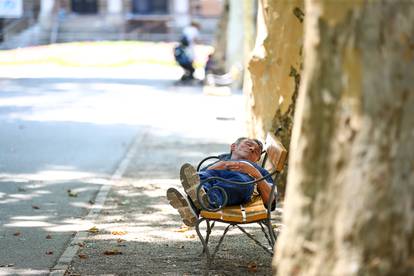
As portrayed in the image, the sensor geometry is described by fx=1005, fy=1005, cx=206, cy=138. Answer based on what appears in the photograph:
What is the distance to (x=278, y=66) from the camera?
1133cm

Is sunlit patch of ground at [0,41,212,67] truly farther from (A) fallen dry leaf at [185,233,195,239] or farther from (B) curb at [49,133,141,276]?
(A) fallen dry leaf at [185,233,195,239]

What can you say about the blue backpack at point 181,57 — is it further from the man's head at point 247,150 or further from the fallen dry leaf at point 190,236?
the man's head at point 247,150

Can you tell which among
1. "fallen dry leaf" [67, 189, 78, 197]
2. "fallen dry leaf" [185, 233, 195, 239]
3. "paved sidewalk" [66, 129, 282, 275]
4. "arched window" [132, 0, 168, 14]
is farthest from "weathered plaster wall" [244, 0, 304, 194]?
"arched window" [132, 0, 168, 14]

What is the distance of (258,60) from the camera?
37.8 feet

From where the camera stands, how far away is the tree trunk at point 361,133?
4.50 m

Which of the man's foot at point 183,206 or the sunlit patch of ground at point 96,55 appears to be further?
the sunlit patch of ground at point 96,55

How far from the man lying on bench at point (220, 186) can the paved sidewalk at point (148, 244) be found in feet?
1.74

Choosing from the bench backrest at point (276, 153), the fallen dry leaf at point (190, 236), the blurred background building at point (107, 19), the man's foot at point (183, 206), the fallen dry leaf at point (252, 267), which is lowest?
the blurred background building at point (107, 19)

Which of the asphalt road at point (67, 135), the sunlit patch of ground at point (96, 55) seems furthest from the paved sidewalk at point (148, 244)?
the sunlit patch of ground at point (96, 55)

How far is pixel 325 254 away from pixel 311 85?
0.79 m

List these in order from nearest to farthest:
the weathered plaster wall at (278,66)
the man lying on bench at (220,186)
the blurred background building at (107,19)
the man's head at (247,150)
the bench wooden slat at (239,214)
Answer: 1. the bench wooden slat at (239,214)
2. the man lying on bench at (220,186)
3. the man's head at (247,150)
4. the weathered plaster wall at (278,66)
5. the blurred background building at (107,19)

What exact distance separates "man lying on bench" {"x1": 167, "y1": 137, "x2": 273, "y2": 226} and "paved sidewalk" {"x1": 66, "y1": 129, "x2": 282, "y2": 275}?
1.74 feet

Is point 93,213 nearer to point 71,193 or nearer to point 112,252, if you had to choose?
point 71,193

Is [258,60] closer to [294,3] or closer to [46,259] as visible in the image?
[294,3]
